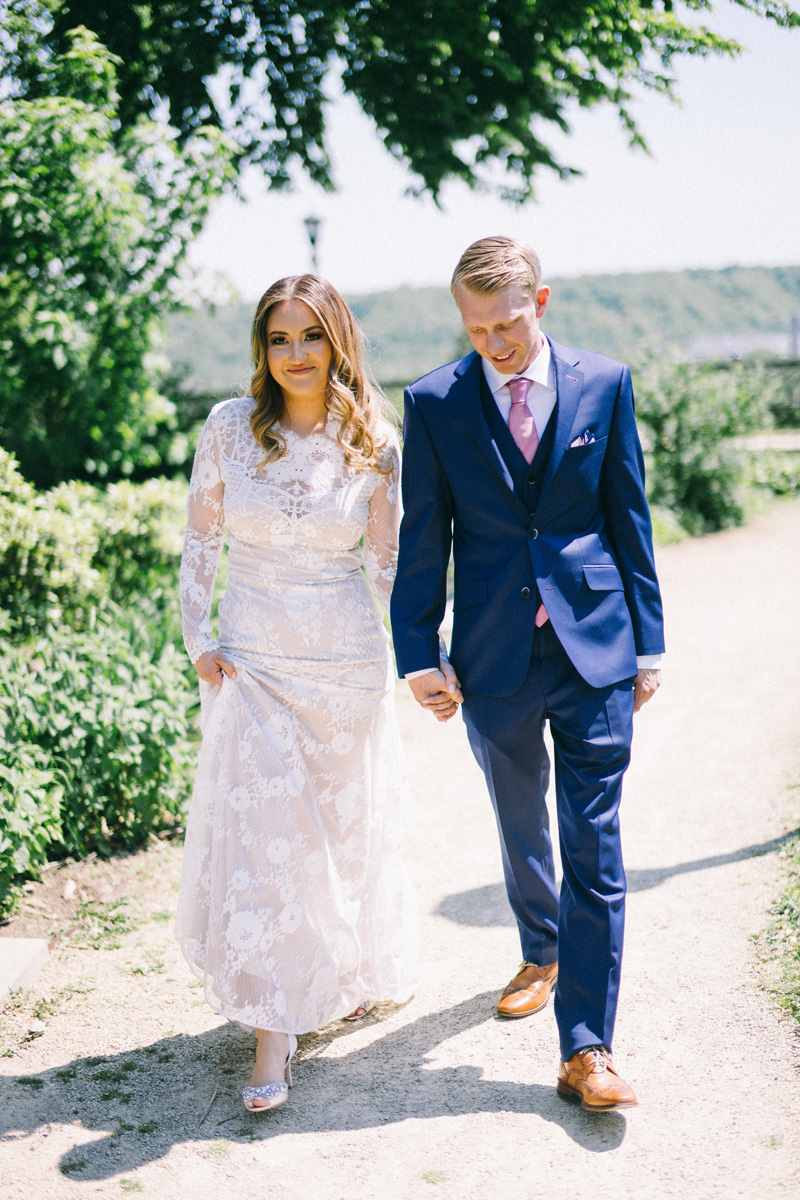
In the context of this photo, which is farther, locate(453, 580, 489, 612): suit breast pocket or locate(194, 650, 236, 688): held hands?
locate(194, 650, 236, 688): held hands

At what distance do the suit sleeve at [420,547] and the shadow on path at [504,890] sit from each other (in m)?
1.48

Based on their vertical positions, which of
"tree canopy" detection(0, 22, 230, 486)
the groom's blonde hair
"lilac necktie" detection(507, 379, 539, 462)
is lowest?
"lilac necktie" detection(507, 379, 539, 462)

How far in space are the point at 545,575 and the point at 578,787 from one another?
0.57 meters

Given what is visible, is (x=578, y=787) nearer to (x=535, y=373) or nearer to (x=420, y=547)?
(x=420, y=547)

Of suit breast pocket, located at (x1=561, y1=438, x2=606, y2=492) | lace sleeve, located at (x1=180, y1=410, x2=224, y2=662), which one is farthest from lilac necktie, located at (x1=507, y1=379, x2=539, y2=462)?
lace sleeve, located at (x1=180, y1=410, x2=224, y2=662)

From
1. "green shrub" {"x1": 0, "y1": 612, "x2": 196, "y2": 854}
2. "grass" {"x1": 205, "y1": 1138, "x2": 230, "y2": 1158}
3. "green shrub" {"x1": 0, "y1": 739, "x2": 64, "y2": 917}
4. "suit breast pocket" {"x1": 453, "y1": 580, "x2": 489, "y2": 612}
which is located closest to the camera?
"grass" {"x1": 205, "y1": 1138, "x2": 230, "y2": 1158}

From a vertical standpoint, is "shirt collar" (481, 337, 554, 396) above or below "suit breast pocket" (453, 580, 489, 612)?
above

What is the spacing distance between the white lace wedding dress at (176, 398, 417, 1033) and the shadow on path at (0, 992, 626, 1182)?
185 millimetres

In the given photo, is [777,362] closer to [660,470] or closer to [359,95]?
[660,470]

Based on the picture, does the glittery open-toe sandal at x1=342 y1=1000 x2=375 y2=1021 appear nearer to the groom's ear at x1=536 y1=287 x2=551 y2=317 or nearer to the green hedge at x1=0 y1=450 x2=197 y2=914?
the green hedge at x1=0 y1=450 x2=197 y2=914

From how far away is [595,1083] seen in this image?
2572mm

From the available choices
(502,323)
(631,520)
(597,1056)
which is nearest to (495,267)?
(502,323)

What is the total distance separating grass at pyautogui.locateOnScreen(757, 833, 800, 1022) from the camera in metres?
3.13

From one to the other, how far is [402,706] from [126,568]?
1.97 m
